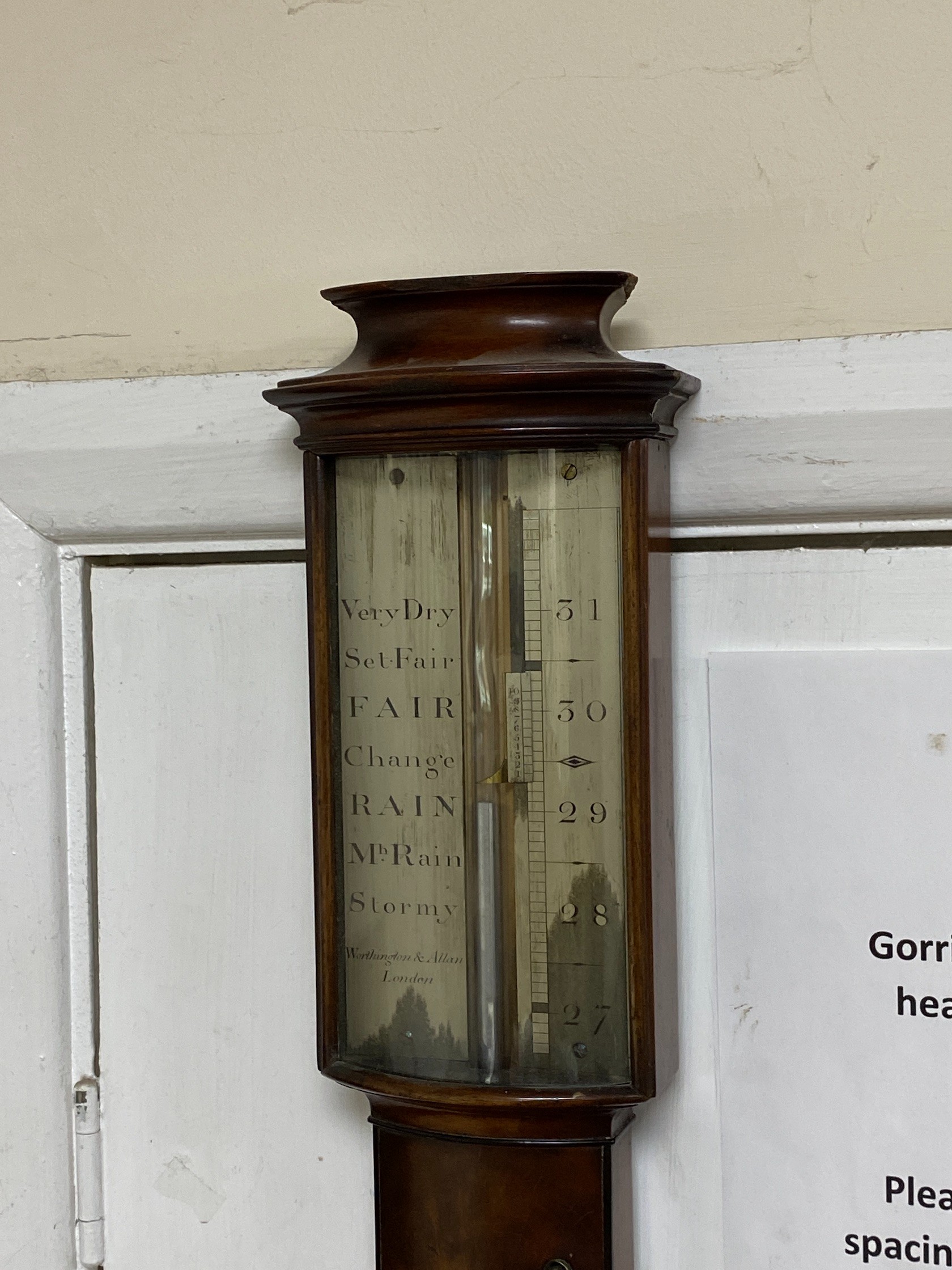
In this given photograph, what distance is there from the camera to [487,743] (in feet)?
2.02

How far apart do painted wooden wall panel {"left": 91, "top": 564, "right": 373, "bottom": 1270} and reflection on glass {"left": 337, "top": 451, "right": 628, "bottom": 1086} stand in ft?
0.30

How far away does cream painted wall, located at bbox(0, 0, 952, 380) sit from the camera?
0.62m

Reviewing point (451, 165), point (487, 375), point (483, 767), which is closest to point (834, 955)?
point (483, 767)

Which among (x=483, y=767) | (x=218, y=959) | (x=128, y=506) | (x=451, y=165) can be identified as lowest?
(x=218, y=959)

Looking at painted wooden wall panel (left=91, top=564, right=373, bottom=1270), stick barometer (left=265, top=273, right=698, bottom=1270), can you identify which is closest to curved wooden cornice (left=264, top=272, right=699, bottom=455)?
stick barometer (left=265, top=273, right=698, bottom=1270)

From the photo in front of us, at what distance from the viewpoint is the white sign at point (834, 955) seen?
0.63 m

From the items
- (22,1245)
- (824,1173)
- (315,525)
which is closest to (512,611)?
(315,525)

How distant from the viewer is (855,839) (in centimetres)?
64

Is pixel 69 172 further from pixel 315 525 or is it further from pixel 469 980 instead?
pixel 469 980

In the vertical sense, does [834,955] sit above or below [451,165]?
below

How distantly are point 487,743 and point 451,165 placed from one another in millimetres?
294

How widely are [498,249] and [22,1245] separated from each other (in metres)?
0.61

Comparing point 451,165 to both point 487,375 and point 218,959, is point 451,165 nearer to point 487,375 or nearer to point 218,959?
point 487,375

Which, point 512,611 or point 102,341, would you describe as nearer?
point 512,611
